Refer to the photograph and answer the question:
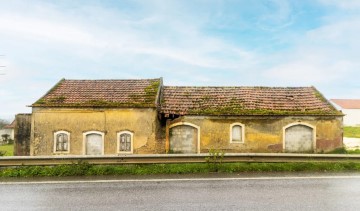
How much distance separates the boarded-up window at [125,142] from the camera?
1931cm

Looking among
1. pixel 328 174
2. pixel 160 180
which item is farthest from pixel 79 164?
pixel 328 174

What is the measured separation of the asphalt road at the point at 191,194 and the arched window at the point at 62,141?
1002 centimetres

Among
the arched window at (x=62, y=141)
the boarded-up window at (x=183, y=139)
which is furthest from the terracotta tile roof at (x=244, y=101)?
the arched window at (x=62, y=141)

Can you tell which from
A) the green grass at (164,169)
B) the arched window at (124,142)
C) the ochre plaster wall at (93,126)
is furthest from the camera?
the arched window at (124,142)

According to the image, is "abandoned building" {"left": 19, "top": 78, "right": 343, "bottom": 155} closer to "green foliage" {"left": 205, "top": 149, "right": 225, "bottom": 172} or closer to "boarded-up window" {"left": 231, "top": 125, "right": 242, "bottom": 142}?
"boarded-up window" {"left": 231, "top": 125, "right": 242, "bottom": 142}

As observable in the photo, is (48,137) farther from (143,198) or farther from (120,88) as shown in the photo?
(143,198)

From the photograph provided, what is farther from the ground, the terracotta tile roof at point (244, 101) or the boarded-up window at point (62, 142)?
the terracotta tile roof at point (244, 101)

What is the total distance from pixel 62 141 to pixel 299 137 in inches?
548

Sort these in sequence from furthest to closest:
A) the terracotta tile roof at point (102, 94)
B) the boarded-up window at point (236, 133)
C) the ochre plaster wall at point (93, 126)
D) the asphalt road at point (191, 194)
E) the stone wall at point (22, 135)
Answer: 1. the stone wall at point (22, 135)
2. the boarded-up window at point (236, 133)
3. the terracotta tile roof at point (102, 94)
4. the ochre plaster wall at point (93, 126)
5. the asphalt road at point (191, 194)

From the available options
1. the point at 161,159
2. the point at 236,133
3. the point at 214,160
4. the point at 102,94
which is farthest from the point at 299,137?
the point at 102,94

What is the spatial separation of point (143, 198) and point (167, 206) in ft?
→ 2.91

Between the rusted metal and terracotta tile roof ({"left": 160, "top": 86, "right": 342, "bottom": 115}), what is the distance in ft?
27.2

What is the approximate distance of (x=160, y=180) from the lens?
9.45 metres

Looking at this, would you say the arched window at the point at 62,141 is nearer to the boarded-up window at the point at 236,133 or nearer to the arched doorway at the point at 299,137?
the boarded-up window at the point at 236,133
